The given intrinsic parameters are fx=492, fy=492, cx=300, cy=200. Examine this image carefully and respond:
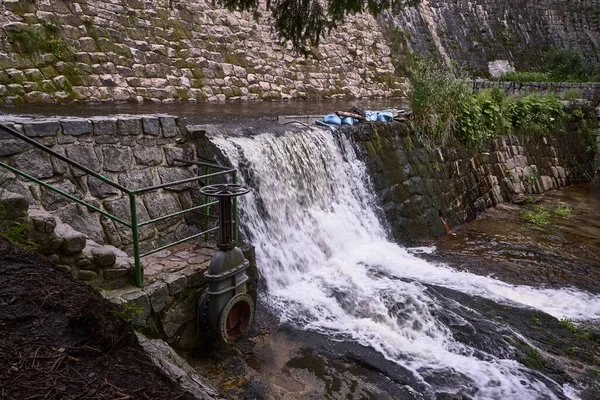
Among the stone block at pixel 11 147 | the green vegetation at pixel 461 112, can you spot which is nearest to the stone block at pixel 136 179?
the stone block at pixel 11 147

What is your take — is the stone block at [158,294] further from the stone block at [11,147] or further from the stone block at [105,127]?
the stone block at [105,127]

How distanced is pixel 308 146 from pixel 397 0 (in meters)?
2.38

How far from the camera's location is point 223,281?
165 inches

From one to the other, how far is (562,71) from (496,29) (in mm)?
3922

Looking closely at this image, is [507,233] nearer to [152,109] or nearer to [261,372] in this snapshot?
[261,372]

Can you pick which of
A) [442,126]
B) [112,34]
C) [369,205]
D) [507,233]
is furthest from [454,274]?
[112,34]

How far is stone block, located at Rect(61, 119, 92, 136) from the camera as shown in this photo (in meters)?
4.65

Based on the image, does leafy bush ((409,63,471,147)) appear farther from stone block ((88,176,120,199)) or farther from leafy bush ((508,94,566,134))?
stone block ((88,176,120,199))

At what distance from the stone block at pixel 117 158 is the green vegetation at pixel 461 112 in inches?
235

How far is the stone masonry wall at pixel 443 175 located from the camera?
27.8 feet

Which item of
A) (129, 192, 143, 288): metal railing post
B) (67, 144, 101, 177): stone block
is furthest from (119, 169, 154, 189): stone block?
(129, 192, 143, 288): metal railing post

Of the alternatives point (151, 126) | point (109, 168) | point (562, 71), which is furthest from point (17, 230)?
point (562, 71)

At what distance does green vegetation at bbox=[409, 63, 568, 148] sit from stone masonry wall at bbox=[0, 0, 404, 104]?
3.11 meters

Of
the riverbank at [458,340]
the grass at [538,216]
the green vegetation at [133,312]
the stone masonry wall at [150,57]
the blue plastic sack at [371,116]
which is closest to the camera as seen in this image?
the green vegetation at [133,312]
